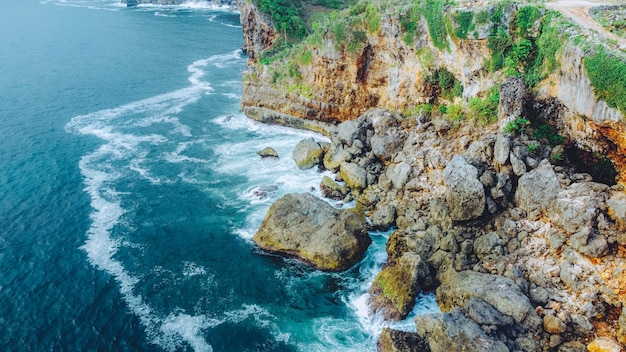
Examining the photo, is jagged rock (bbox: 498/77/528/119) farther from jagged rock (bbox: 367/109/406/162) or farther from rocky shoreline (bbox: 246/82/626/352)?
jagged rock (bbox: 367/109/406/162)

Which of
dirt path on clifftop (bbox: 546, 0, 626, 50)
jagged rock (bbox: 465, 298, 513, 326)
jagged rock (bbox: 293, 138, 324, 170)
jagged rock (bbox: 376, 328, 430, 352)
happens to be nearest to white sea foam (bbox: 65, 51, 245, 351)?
jagged rock (bbox: 376, 328, 430, 352)

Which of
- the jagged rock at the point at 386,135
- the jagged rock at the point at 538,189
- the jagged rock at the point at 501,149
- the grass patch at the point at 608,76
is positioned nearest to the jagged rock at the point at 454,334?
the jagged rock at the point at 538,189

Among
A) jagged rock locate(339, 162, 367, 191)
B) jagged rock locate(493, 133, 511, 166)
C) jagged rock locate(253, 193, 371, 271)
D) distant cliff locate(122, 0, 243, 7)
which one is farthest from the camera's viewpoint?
distant cliff locate(122, 0, 243, 7)

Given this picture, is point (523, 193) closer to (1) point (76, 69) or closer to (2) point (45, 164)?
(2) point (45, 164)

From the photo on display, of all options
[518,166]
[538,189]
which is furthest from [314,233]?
[538,189]

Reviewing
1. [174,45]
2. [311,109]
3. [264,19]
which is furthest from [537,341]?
[174,45]

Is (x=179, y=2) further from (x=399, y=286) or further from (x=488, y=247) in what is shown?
(x=488, y=247)

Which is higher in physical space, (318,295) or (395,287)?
(395,287)
